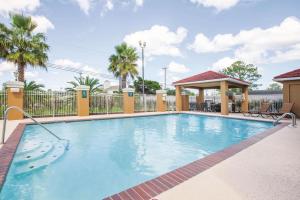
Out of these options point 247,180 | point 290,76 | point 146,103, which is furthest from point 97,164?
point 290,76

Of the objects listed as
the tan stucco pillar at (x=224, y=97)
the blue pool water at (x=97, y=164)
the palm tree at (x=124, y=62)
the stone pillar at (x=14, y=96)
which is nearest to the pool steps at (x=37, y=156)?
the blue pool water at (x=97, y=164)

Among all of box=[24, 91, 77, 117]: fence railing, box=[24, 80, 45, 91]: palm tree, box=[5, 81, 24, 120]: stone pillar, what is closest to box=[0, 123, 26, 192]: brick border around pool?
box=[5, 81, 24, 120]: stone pillar

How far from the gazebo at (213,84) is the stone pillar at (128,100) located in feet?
17.2

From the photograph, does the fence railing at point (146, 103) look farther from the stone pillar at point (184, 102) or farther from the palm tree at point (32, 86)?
the palm tree at point (32, 86)

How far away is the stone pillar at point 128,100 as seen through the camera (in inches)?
622

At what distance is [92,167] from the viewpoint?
4191mm

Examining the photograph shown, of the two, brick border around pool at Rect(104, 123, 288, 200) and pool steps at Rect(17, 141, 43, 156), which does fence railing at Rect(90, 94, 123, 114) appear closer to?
pool steps at Rect(17, 141, 43, 156)

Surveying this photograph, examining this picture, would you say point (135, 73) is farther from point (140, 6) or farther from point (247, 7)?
point (247, 7)

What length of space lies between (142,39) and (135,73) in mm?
4726

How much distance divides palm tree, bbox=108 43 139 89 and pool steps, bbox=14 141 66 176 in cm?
1713

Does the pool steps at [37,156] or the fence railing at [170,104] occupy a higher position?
the fence railing at [170,104]

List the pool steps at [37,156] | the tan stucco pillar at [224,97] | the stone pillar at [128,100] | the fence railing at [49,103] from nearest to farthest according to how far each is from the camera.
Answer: the pool steps at [37,156]
the fence railing at [49,103]
the tan stucco pillar at [224,97]
the stone pillar at [128,100]

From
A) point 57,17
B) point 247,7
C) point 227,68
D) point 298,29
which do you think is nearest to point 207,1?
point 247,7

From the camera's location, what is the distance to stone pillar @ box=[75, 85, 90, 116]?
43.4 ft
